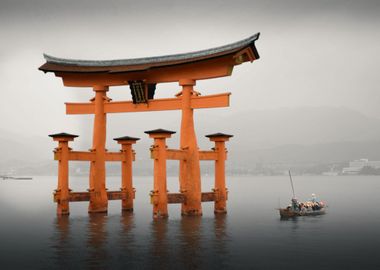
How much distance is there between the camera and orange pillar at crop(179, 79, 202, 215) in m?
30.1

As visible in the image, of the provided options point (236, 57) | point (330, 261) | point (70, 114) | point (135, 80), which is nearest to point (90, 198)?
point (70, 114)

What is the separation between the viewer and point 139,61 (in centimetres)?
3244

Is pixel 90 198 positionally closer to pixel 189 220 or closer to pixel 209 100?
pixel 189 220

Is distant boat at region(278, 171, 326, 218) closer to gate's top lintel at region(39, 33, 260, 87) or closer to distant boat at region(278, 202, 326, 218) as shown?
distant boat at region(278, 202, 326, 218)

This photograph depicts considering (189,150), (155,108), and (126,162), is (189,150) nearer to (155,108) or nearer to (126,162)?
(155,108)

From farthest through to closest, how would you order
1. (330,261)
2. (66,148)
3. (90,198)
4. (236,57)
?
(90,198) < (66,148) < (236,57) < (330,261)

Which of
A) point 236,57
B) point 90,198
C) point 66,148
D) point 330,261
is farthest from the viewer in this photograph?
point 90,198

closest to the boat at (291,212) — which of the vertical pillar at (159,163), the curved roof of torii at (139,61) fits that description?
the vertical pillar at (159,163)

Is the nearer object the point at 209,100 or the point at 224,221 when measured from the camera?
the point at 209,100

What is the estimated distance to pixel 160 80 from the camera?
3175 cm

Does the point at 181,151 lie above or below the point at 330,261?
above

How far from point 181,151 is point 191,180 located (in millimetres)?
1789

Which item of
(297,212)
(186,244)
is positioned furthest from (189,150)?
(297,212)

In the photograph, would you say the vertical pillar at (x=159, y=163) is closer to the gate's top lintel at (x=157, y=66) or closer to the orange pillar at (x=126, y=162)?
the gate's top lintel at (x=157, y=66)
